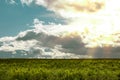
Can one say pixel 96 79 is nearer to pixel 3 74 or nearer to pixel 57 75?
pixel 57 75

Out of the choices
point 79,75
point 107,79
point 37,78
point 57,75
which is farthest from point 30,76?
point 107,79

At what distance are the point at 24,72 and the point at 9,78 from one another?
1.81 metres

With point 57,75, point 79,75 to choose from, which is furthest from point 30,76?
point 79,75

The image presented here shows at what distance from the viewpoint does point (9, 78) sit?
29.8m

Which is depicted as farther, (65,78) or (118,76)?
(118,76)

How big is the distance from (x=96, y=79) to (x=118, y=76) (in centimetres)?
291

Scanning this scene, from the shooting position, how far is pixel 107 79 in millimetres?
30234

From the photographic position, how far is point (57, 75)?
30.1m

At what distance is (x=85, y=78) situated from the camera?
29.8 metres

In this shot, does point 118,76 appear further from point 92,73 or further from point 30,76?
point 30,76

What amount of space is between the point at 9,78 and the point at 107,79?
974 centimetres

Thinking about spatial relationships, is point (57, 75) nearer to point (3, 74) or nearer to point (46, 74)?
point (46, 74)

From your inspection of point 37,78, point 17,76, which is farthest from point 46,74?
point 17,76

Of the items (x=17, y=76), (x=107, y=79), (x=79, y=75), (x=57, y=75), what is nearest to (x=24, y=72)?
(x=17, y=76)
